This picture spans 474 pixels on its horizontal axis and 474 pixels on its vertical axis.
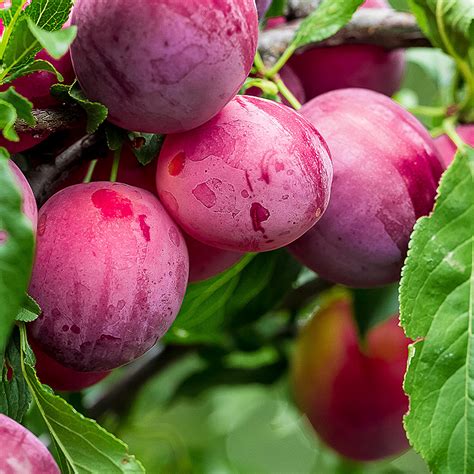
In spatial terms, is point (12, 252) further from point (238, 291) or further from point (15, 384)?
point (238, 291)

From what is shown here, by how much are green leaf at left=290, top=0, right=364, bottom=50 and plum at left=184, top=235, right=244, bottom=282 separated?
0.19 m

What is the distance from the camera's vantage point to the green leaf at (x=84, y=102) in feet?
1.54

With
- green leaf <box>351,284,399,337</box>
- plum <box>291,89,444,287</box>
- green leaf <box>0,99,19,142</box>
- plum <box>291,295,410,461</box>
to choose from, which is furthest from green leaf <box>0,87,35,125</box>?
plum <box>291,295,410,461</box>

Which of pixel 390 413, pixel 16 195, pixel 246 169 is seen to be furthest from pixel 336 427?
pixel 16 195

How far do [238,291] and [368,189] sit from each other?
21cm

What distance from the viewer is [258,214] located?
0.48 m

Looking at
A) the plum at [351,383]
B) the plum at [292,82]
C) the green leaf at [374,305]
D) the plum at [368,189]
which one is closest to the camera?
the plum at [368,189]

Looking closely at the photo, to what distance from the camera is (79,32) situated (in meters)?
0.45

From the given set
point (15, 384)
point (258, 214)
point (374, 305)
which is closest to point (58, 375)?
point (15, 384)

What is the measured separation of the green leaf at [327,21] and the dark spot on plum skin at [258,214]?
0.70 feet

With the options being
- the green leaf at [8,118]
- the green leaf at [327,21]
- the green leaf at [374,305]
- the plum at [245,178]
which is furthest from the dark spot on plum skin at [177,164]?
the green leaf at [374,305]

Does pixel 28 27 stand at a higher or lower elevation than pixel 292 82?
higher

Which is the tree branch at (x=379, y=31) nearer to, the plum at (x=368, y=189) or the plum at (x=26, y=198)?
the plum at (x=368, y=189)

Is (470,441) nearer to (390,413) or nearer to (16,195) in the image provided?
(16,195)
